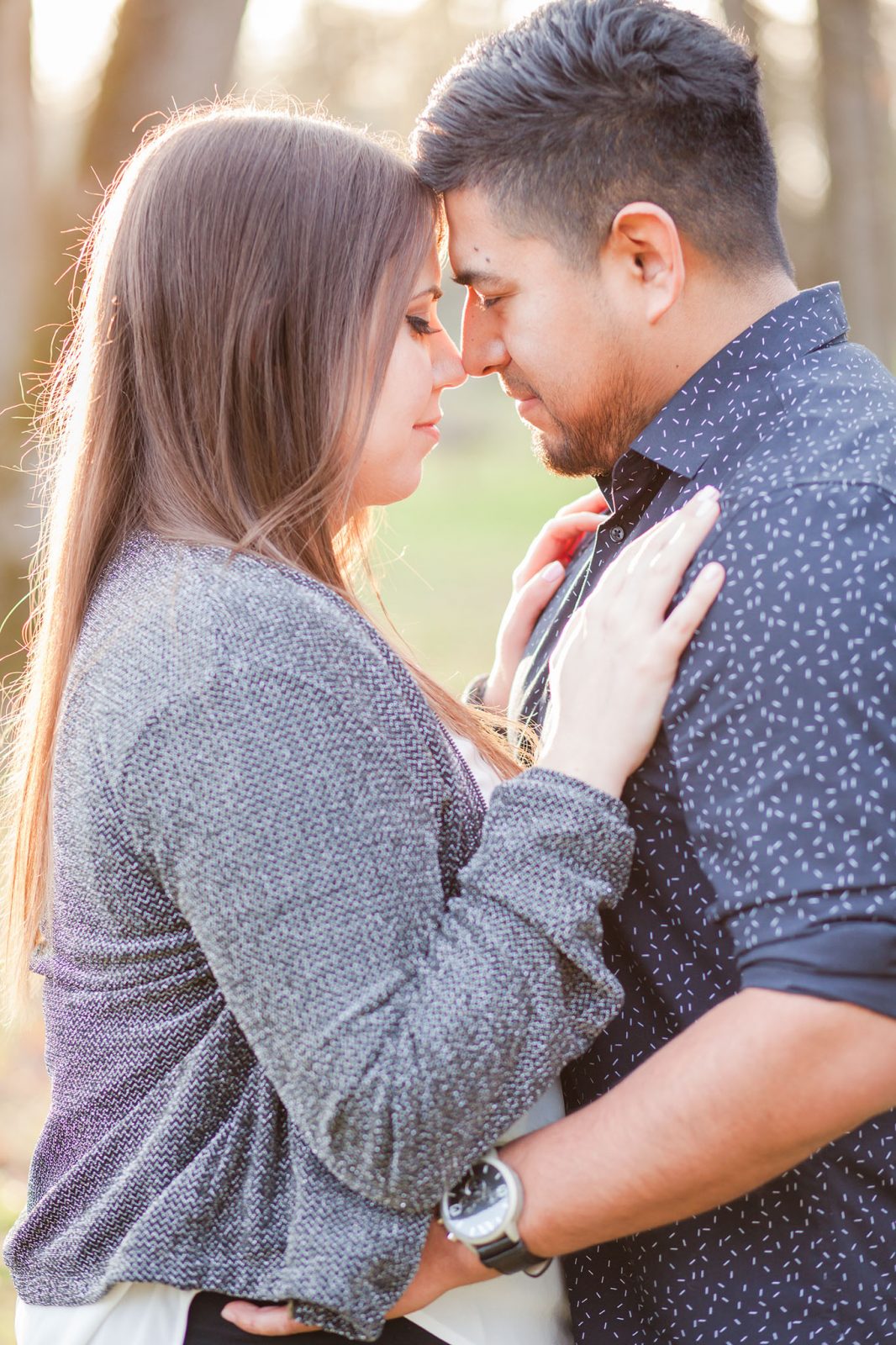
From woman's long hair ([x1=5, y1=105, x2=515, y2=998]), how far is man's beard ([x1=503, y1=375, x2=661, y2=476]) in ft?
1.28

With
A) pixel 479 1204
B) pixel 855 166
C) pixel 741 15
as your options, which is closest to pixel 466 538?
pixel 855 166

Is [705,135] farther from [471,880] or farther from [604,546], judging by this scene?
[471,880]

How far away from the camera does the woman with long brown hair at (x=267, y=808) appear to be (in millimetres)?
1536

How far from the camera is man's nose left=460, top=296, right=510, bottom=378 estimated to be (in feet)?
7.52

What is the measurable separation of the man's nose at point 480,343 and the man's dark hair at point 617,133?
0.61ft

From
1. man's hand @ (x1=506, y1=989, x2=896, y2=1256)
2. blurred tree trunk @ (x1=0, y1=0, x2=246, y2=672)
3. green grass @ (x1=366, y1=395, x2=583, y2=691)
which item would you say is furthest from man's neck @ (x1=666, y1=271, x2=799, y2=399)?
green grass @ (x1=366, y1=395, x2=583, y2=691)

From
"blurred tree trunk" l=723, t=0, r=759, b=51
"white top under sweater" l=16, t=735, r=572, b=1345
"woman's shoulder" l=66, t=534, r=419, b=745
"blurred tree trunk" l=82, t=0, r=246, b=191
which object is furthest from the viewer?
"blurred tree trunk" l=723, t=0, r=759, b=51

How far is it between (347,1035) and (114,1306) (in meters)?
0.58

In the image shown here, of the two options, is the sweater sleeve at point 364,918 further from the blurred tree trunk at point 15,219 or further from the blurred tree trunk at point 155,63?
the blurred tree trunk at point 155,63

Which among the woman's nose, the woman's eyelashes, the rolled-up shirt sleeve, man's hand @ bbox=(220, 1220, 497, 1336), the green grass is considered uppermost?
the woman's eyelashes

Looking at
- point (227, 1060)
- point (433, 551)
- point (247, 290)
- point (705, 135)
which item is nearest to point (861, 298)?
point (705, 135)

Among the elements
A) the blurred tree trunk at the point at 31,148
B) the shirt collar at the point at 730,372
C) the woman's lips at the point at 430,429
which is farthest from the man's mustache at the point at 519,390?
the blurred tree trunk at the point at 31,148

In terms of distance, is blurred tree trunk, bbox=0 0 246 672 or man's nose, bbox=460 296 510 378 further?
blurred tree trunk, bbox=0 0 246 672

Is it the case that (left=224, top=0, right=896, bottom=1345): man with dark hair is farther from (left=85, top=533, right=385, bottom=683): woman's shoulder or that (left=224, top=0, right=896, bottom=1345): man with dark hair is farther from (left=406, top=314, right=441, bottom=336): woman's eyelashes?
(left=85, top=533, right=385, bottom=683): woman's shoulder
